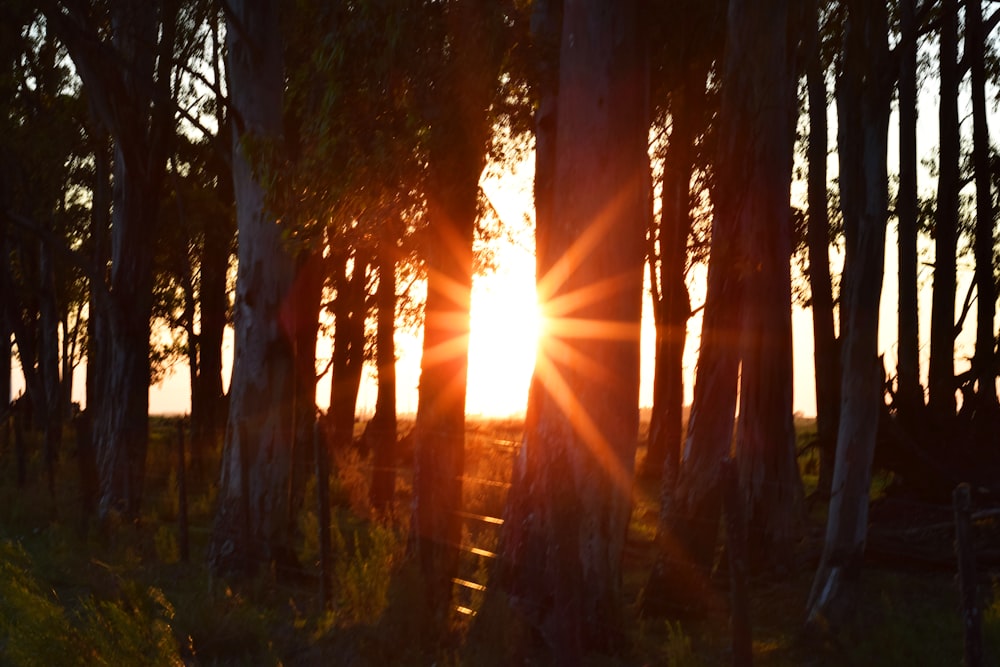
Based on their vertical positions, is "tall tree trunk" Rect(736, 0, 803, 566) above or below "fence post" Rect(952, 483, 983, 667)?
above

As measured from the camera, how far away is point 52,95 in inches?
1062

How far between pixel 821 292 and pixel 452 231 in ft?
30.3

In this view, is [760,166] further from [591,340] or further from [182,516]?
[182,516]

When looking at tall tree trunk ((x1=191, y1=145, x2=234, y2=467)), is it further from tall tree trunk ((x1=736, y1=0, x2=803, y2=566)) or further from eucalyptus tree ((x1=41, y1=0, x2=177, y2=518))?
tall tree trunk ((x1=736, y1=0, x2=803, y2=566))

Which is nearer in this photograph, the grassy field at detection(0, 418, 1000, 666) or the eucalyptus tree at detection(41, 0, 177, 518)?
the grassy field at detection(0, 418, 1000, 666)

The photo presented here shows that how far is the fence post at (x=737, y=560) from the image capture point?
719 cm

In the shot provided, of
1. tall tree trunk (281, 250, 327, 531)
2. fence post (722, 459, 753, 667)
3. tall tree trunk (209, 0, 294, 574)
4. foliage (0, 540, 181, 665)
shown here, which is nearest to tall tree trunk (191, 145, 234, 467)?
tall tree trunk (281, 250, 327, 531)

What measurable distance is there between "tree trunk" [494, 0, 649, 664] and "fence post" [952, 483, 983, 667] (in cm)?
343

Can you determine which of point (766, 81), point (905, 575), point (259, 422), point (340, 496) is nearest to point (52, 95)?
point (340, 496)

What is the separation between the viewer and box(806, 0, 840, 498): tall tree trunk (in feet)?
63.9

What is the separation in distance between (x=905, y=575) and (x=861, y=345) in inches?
146

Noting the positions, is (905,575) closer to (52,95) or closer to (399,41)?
(399,41)

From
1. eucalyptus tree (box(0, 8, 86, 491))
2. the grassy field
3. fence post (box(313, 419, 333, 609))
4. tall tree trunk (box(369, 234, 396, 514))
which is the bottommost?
the grassy field

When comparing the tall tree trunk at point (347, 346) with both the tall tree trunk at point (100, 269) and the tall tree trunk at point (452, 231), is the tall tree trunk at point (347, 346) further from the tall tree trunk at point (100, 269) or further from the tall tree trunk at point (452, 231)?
the tall tree trunk at point (452, 231)
